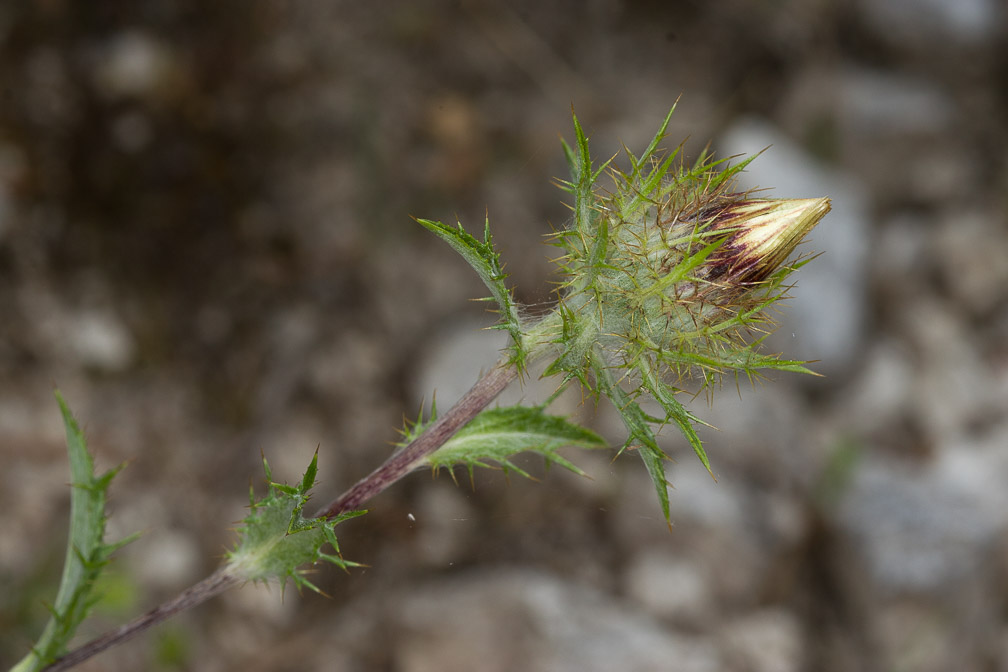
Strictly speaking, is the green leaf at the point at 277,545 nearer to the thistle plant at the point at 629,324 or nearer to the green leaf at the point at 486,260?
the thistle plant at the point at 629,324

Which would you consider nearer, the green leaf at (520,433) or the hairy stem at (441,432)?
the hairy stem at (441,432)

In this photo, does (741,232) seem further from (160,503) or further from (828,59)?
(828,59)

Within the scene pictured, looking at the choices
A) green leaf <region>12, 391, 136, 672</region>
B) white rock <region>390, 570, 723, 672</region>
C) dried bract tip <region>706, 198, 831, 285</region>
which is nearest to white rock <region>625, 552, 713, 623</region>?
white rock <region>390, 570, 723, 672</region>

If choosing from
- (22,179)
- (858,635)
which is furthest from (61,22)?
(858,635)

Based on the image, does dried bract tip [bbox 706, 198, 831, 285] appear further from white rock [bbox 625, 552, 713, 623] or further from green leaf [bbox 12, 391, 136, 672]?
white rock [bbox 625, 552, 713, 623]

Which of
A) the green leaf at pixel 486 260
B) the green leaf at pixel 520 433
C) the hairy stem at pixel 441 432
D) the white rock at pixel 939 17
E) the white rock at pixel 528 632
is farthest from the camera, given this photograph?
the white rock at pixel 939 17

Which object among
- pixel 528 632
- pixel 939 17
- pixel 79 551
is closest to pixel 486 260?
pixel 79 551

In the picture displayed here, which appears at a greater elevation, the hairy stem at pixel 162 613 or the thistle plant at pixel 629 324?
the thistle plant at pixel 629 324

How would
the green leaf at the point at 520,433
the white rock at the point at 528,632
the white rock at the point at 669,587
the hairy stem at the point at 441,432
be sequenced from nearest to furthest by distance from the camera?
1. the hairy stem at the point at 441,432
2. the green leaf at the point at 520,433
3. the white rock at the point at 528,632
4. the white rock at the point at 669,587

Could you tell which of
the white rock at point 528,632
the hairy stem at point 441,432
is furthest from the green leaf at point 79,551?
the white rock at point 528,632
